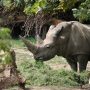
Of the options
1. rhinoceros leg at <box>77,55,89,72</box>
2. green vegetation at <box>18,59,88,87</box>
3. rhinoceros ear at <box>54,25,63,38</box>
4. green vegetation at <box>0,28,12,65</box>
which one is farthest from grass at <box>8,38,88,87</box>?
green vegetation at <box>0,28,12,65</box>

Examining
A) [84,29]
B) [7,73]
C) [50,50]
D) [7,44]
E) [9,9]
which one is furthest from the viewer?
[9,9]

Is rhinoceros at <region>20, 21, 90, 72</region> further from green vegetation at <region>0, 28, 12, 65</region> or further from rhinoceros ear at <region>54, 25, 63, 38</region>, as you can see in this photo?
green vegetation at <region>0, 28, 12, 65</region>

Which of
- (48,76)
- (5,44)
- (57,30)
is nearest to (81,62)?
(57,30)

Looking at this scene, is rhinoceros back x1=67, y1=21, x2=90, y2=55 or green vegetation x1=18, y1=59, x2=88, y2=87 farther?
rhinoceros back x1=67, y1=21, x2=90, y2=55

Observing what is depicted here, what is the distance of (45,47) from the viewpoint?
8.15 m

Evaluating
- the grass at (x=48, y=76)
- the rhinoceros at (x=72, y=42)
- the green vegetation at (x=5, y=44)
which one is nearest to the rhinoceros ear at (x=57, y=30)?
the rhinoceros at (x=72, y=42)

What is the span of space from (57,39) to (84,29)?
2.48 feet

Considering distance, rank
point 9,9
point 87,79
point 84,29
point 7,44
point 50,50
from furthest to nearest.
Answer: point 9,9, point 84,29, point 50,50, point 87,79, point 7,44

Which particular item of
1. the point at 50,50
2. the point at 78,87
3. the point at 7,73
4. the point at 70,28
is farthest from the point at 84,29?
the point at 7,73

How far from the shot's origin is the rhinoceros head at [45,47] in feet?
26.2

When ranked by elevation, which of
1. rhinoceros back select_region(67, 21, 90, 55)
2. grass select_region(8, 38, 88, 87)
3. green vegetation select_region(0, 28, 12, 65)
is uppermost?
green vegetation select_region(0, 28, 12, 65)

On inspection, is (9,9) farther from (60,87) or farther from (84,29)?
(60,87)

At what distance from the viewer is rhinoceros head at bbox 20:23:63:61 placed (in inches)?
315

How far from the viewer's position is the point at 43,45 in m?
8.17
